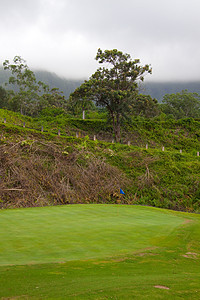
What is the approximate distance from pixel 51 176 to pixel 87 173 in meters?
3.37

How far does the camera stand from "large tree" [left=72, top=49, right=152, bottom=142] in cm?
3672

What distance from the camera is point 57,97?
7956 cm

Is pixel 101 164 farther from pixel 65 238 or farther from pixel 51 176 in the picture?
pixel 65 238

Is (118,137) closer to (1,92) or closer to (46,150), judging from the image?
(46,150)

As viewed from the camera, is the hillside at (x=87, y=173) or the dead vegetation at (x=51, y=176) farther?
the hillside at (x=87, y=173)

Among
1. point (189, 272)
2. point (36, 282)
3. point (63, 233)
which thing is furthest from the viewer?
point (63, 233)

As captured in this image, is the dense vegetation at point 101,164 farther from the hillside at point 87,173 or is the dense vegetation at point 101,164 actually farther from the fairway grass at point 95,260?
the fairway grass at point 95,260

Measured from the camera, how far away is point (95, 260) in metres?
6.29

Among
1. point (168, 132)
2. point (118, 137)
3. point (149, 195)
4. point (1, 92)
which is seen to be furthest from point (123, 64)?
point (1, 92)

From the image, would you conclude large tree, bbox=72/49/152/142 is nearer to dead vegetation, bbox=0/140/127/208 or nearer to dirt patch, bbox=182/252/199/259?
dead vegetation, bbox=0/140/127/208

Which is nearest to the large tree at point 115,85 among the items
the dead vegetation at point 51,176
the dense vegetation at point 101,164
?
the dense vegetation at point 101,164

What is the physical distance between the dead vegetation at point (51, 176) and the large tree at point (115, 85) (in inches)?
463

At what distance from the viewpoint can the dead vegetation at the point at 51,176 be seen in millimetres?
20859

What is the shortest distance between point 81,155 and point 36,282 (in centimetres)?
2266
